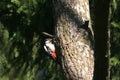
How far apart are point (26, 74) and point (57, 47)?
1440mm

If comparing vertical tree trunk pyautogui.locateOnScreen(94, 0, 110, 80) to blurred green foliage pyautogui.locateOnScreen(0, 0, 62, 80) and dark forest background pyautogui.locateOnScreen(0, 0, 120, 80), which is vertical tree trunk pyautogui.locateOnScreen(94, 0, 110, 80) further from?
blurred green foliage pyautogui.locateOnScreen(0, 0, 62, 80)

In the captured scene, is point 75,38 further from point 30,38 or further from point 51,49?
point 30,38

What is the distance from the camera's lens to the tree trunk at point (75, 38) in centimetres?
307

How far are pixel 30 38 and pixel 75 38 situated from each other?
1243mm

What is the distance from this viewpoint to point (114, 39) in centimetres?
412

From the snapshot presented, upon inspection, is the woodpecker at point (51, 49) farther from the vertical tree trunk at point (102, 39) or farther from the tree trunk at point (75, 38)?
the vertical tree trunk at point (102, 39)

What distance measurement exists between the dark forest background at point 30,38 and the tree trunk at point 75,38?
0.85 meters

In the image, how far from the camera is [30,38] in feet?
14.1

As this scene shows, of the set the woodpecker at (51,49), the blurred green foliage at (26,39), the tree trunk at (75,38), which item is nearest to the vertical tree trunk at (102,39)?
the tree trunk at (75,38)

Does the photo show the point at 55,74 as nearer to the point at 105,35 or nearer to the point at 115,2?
the point at 115,2

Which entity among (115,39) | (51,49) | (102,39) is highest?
(102,39)

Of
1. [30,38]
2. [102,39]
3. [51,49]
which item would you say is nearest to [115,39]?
[30,38]

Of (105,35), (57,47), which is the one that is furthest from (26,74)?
(105,35)

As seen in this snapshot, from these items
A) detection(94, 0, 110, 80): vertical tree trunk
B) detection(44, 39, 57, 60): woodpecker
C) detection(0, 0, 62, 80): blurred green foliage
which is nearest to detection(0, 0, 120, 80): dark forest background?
detection(0, 0, 62, 80): blurred green foliage
